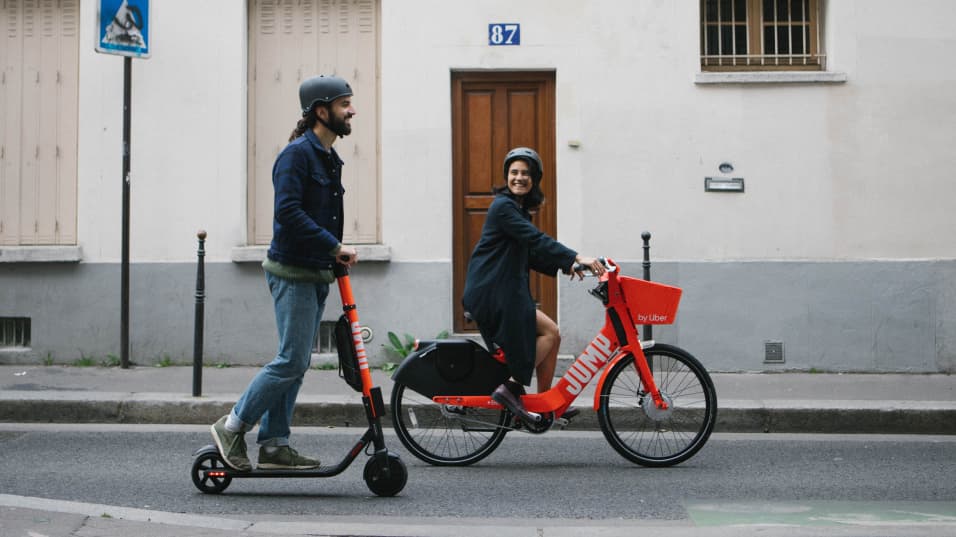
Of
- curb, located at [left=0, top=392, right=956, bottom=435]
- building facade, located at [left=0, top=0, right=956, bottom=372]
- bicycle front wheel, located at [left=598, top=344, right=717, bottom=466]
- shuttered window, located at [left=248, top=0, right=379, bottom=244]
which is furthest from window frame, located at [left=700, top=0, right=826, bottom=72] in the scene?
bicycle front wheel, located at [left=598, top=344, right=717, bottom=466]

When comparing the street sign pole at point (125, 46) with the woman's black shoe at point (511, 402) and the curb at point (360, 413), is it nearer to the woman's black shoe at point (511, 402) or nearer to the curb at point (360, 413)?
the curb at point (360, 413)

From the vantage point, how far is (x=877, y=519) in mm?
5230

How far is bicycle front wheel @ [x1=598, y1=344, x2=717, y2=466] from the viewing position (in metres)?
6.46

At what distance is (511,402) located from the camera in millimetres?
6391

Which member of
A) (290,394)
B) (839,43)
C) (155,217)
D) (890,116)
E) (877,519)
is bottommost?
(877,519)

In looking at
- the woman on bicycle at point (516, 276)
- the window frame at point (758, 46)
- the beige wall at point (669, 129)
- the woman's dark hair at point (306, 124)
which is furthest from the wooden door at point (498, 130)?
the woman's dark hair at point (306, 124)

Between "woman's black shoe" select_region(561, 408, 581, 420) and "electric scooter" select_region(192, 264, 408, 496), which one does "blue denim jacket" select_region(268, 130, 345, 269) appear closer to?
"electric scooter" select_region(192, 264, 408, 496)

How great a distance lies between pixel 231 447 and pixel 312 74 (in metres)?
5.77

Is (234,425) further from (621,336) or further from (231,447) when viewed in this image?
(621,336)

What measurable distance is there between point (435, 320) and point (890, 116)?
4.45 m

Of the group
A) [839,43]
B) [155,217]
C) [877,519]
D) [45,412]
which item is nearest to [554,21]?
[839,43]

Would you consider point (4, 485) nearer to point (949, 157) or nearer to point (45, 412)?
point (45, 412)

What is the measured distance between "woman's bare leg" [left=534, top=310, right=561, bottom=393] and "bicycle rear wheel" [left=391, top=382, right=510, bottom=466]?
32cm

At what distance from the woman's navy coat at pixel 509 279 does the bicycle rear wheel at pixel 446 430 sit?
13.5 inches
